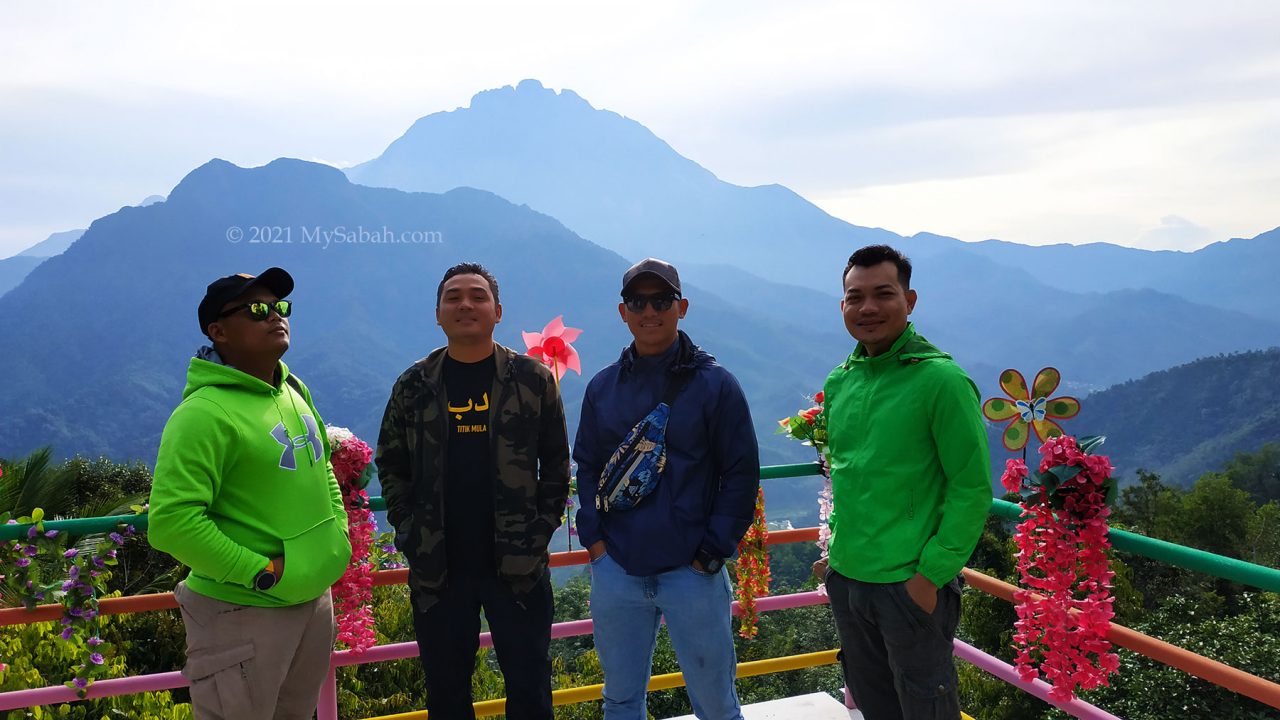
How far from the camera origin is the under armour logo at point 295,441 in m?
2.58

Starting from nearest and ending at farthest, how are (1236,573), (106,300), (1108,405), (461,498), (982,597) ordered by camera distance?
(1236,573), (461,498), (982,597), (1108,405), (106,300)

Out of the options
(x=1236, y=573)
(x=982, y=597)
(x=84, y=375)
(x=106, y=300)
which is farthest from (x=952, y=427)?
(x=106, y=300)

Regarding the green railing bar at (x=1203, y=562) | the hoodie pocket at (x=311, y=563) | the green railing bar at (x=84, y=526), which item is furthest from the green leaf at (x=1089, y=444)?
the green railing bar at (x=84, y=526)

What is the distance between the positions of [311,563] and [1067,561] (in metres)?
2.30

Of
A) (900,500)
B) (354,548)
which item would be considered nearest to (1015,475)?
(900,500)

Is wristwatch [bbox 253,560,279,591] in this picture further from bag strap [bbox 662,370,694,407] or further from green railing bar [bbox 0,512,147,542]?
bag strap [bbox 662,370,694,407]

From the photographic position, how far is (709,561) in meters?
2.65

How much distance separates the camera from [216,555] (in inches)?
90.8

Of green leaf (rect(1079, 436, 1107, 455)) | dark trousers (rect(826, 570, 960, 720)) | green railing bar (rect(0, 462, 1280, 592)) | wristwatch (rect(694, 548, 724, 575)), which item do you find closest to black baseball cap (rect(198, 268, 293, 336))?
green railing bar (rect(0, 462, 1280, 592))

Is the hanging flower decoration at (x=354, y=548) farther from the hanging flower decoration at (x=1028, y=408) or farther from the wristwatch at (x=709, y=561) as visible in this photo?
the hanging flower decoration at (x=1028, y=408)

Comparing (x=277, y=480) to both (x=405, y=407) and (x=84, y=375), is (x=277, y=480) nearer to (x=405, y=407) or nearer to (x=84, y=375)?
(x=405, y=407)

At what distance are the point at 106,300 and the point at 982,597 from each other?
153m

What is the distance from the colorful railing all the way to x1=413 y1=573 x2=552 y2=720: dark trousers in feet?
0.57

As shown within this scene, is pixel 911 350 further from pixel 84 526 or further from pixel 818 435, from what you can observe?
pixel 84 526
